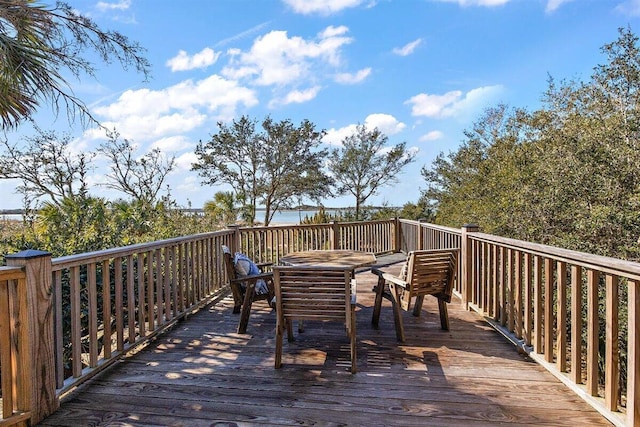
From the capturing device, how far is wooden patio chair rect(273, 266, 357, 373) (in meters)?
2.60

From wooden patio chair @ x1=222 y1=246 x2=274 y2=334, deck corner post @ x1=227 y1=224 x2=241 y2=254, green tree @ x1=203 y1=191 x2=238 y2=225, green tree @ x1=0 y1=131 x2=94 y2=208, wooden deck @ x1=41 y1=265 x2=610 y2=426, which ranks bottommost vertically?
wooden deck @ x1=41 y1=265 x2=610 y2=426

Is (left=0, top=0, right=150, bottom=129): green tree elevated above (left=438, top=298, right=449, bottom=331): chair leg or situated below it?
above

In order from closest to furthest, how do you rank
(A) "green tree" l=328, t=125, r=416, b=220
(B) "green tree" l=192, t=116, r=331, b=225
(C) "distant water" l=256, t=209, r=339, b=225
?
(B) "green tree" l=192, t=116, r=331, b=225, (C) "distant water" l=256, t=209, r=339, b=225, (A) "green tree" l=328, t=125, r=416, b=220

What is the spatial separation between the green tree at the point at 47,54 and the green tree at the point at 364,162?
11945 mm

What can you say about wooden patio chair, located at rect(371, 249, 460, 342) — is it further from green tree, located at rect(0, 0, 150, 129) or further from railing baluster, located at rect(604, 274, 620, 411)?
green tree, located at rect(0, 0, 150, 129)

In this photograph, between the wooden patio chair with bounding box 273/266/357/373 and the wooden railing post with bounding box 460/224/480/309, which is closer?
the wooden patio chair with bounding box 273/266/357/373

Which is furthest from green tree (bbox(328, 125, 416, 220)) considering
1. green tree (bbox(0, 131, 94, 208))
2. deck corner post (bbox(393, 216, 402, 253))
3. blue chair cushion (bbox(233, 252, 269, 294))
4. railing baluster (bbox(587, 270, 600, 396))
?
railing baluster (bbox(587, 270, 600, 396))

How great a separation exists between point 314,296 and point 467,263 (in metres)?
2.39

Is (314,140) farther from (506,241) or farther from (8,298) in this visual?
(8,298)

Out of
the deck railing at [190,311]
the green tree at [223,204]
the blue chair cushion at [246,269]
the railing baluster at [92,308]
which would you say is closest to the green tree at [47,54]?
the deck railing at [190,311]

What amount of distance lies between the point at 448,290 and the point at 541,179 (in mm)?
4237

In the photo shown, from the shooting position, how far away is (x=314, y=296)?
2.65 metres

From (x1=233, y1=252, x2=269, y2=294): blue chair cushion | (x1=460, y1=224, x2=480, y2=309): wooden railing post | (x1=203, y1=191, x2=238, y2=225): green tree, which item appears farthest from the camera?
(x1=203, y1=191, x2=238, y2=225): green tree

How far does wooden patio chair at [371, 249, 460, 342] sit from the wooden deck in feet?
0.81
